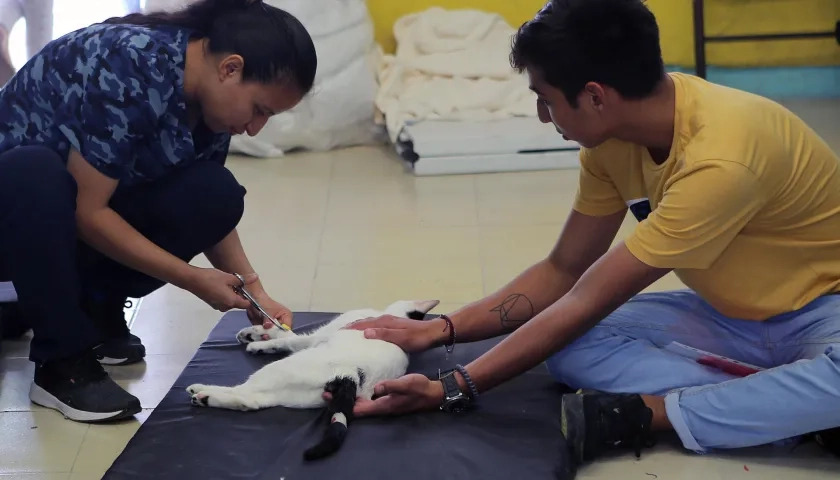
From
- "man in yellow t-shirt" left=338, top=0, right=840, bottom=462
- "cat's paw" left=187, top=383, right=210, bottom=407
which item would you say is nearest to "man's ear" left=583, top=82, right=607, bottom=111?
"man in yellow t-shirt" left=338, top=0, right=840, bottom=462

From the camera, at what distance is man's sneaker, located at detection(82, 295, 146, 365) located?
2.11 m

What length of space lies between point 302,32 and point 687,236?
75 centimetres

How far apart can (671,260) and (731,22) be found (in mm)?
2669

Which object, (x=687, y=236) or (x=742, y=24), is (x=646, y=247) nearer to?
(x=687, y=236)

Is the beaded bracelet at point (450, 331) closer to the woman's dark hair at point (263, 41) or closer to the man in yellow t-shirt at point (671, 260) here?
the man in yellow t-shirt at point (671, 260)

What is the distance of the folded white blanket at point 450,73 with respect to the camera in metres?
3.54

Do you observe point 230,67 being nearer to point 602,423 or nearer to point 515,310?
point 515,310

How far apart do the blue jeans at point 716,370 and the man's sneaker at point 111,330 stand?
93 cm

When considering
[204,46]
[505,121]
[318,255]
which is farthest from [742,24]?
[204,46]

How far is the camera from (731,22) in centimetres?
391

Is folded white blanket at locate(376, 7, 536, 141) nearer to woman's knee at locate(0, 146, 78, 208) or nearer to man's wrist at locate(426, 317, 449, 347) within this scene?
man's wrist at locate(426, 317, 449, 347)

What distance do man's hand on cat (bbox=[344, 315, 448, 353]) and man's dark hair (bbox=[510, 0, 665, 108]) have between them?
0.56 metres

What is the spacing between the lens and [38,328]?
184cm

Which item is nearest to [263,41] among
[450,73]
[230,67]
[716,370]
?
[230,67]
